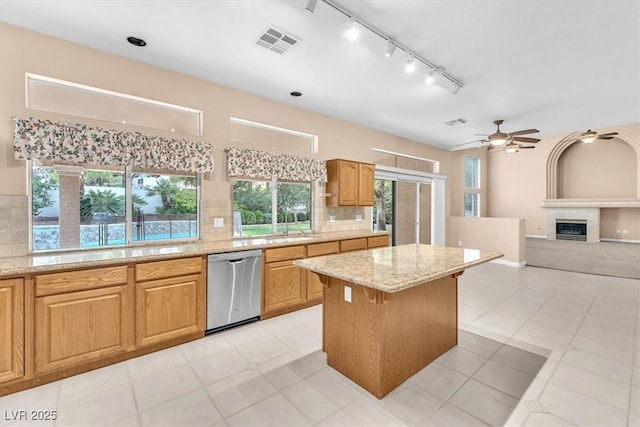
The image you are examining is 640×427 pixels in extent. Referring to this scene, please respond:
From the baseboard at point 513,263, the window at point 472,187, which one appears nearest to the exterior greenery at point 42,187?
the baseboard at point 513,263

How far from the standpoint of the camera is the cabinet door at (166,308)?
2.61 metres

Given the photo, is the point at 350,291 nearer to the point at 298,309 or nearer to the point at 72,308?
the point at 298,309

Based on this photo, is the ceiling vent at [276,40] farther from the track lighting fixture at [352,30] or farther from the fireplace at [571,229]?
the fireplace at [571,229]

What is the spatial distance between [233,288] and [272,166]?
5.69 ft

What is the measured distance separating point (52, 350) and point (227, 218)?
2017mm

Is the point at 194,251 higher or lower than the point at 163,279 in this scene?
higher

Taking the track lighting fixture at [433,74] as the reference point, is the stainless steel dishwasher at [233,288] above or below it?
below

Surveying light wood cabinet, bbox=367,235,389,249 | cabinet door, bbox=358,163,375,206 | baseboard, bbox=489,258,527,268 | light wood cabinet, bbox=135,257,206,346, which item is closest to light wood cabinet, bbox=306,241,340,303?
light wood cabinet, bbox=367,235,389,249

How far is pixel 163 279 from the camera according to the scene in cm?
271

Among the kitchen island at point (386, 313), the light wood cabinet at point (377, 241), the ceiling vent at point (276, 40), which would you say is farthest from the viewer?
the light wood cabinet at point (377, 241)

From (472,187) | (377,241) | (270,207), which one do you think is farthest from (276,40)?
(472,187)

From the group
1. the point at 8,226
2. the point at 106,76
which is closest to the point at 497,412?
the point at 8,226

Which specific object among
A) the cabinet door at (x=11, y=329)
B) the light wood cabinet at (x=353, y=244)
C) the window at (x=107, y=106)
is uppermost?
the window at (x=107, y=106)

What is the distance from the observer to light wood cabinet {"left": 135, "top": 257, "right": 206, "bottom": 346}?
2604 millimetres
